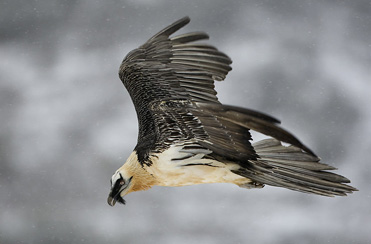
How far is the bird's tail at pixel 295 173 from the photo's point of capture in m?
4.96

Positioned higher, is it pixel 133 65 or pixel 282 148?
pixel 133 65

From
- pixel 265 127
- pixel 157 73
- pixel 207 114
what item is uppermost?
pixel 157 73

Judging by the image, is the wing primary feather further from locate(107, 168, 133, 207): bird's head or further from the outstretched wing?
locate(107, 168, 133, 207): bird's head

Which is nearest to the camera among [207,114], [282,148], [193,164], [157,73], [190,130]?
[207,114]

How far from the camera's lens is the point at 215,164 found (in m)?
5.16

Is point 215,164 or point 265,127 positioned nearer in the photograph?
point 265,127

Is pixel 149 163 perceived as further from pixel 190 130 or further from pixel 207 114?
pixel 207 114

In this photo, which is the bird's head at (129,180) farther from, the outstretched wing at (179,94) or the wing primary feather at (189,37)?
the wing primary feather at (189,37)

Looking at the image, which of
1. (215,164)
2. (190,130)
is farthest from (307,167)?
(190,130)

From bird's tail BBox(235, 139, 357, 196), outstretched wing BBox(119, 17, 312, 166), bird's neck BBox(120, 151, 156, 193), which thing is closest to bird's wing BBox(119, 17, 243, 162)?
outstretched wing BBox(119, 17, 312, 166)

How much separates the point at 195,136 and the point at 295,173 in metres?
Answer: 0.85

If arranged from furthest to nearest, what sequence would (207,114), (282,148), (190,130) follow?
(282,148) → (190,130) → (207,114)

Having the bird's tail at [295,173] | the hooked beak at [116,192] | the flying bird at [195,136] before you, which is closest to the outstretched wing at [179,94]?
the flying bird at [195,136]

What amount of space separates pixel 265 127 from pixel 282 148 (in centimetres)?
170
